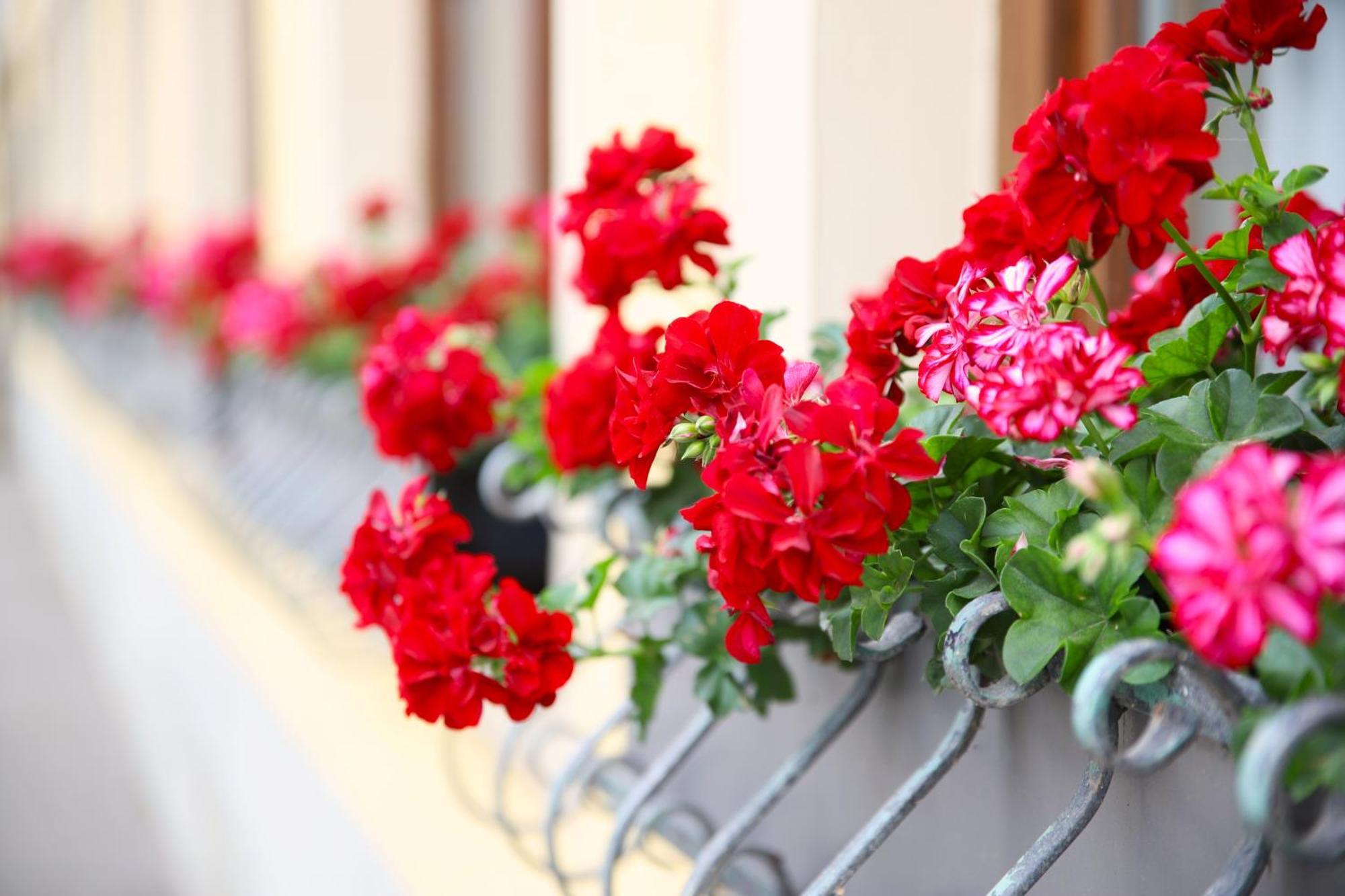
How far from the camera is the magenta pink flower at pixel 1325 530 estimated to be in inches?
15.4

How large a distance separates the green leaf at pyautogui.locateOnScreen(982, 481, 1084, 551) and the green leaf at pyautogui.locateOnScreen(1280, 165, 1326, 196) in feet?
0.55

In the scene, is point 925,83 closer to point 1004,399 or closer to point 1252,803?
point 1004,399

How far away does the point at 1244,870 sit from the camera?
0.55 meters

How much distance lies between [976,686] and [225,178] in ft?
19.1

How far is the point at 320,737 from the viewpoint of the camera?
185 cm

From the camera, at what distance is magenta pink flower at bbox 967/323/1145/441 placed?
52 centimetres

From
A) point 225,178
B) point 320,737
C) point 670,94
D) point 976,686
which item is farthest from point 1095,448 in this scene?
point 225,178

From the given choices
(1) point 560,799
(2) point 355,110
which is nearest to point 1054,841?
(1) point 560,799

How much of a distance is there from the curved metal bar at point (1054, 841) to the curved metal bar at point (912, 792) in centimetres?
9

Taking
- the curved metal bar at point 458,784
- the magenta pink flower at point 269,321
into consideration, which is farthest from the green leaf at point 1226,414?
the magenta pink flower at point 269,321

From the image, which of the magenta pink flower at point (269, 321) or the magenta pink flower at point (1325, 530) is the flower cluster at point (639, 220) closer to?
the magenta pink flower at point (1325, 530)

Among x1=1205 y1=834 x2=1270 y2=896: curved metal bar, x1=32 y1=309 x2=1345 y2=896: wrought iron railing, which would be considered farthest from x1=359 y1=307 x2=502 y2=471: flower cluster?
x1=1205 y1=834 x2=1270 y2=896: curved metal bar

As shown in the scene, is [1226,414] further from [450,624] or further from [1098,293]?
[450,624]

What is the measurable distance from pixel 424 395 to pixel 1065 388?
27.2 inches
